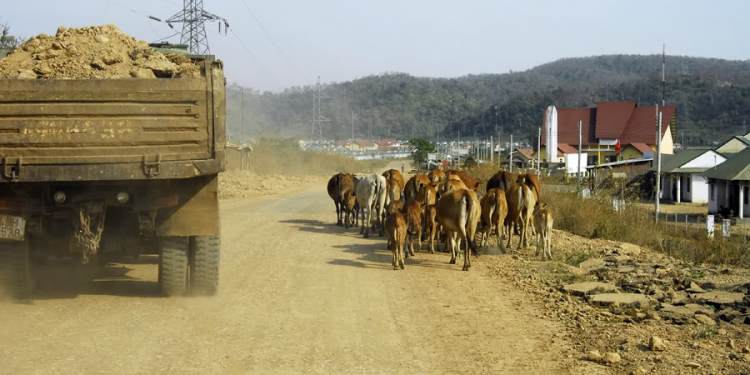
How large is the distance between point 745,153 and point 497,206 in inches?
1185

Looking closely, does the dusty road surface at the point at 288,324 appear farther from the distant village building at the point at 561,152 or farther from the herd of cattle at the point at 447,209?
the distant village building at the point at 561,152

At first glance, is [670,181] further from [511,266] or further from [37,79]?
[37,79]

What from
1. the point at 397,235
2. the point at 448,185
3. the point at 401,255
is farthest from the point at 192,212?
the point at 448,185

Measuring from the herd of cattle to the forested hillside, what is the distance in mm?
67496

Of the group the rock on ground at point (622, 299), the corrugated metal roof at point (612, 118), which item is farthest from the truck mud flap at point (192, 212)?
the corrugated metal roof at point (612, 118)

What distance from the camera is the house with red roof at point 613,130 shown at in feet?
234

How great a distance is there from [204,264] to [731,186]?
3401cm

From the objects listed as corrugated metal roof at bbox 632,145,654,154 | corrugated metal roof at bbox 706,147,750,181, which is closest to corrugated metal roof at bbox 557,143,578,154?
corrugated metal roof at bbox 632,145,654,154

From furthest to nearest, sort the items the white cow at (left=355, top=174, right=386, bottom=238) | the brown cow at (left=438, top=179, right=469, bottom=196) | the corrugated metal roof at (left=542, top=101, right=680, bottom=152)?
the corrugated metal roof at (left=542, top=101, right=680, bottom=152), the white cow at (left=355, top=174, right=386, bottom=238), the brown cow at (left=438, top=179, right=469, bottom=196)

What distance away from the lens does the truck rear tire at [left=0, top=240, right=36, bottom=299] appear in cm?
938

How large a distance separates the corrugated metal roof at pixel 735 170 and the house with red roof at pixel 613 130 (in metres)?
29.7

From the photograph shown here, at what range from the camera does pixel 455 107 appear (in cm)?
13438

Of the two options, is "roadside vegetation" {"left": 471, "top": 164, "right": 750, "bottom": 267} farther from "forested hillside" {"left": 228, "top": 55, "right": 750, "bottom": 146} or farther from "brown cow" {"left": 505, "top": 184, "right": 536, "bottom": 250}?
"forested hillside" {"left": 228, "top": 55, "right": 750, "bottom": 146}

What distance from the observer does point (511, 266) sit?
13578 millimetres
